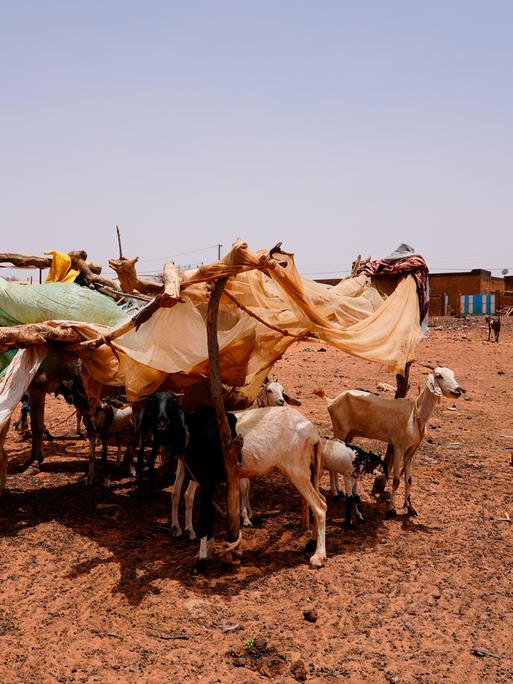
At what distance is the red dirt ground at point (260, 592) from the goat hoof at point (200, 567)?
89mm

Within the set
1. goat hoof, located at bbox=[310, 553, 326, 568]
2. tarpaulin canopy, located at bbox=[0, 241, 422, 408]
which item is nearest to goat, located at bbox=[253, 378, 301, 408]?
tarpaulin canopy, located at bbox=[0, 241, 422, 408]

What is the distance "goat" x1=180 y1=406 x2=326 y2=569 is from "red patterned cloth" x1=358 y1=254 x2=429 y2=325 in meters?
2.77

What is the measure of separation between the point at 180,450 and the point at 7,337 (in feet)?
8.04

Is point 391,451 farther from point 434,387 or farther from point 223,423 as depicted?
point 223,423

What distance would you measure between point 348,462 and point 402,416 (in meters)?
1.06

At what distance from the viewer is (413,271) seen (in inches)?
333

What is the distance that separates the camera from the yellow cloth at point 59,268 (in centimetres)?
982

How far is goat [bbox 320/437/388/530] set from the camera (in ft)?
23.9

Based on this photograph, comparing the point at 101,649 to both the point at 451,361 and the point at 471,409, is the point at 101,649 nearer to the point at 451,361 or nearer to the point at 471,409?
the point at 471,409

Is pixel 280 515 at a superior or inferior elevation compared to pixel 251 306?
inferior

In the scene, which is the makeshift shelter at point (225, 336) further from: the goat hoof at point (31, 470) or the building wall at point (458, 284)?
the building wall at point (458, 284)

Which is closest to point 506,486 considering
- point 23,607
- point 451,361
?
point 23,607

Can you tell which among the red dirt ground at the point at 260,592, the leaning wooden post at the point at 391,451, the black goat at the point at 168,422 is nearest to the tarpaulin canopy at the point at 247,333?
the black goat at the point at 168,422

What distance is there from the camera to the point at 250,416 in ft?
22.3
